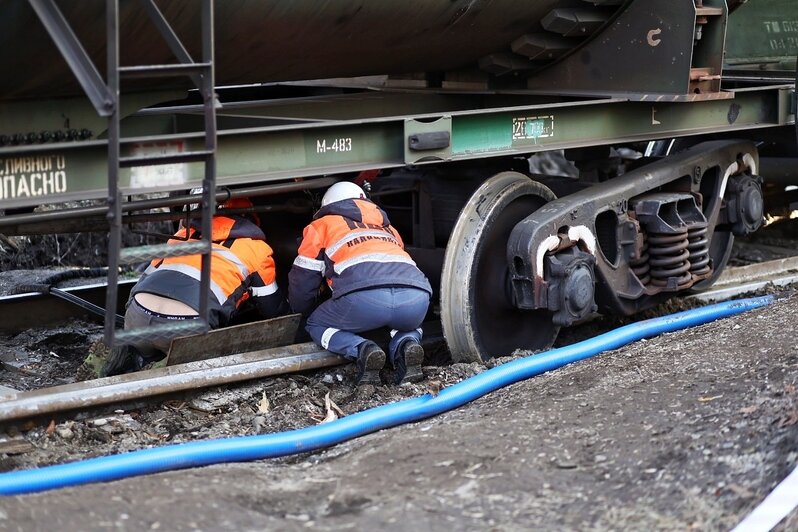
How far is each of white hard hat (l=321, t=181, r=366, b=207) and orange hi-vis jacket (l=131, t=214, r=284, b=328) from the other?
412mm

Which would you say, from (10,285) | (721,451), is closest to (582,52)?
(721,451)

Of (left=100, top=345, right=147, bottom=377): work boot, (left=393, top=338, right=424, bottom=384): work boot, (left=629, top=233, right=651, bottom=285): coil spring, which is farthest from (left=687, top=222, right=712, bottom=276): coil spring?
(left=100, top=345, right=147, bottom=377): work boot

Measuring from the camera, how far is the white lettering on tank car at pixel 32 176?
4332 millimetres

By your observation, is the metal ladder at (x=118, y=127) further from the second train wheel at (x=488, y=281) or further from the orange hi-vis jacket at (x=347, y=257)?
the second train wheel at (x=488, y=281)

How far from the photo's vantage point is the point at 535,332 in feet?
21.4

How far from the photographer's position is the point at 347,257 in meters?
5.69

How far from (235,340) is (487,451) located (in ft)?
5.87

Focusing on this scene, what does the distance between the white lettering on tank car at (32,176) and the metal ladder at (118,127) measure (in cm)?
27

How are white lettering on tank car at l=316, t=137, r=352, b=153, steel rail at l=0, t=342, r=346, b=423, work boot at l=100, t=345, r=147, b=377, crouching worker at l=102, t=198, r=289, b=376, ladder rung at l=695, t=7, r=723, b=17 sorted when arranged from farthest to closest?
ladder rung at l=695, t=7, r=723, b=17
work boot at l=100, t=345, r=147, b=377
crouching worker at l=102, t=198, r=289, b=376
white lettering on tank car at l=316, t=137, r=352, b=153
steel rail at l=0, t=342, r=346, b=423

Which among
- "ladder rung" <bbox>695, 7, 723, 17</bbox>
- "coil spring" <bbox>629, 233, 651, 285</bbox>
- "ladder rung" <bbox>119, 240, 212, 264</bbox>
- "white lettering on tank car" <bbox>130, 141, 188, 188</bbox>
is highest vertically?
"ladder rung" <bbox>695, 7, 723, 17</bbox>

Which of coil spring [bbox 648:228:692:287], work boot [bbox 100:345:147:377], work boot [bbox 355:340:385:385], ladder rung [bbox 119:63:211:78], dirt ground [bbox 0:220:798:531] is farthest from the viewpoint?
coil spring [bbox 648:228:692:287]

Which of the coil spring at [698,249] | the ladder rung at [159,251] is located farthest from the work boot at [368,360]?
the coil spring at [698,249]

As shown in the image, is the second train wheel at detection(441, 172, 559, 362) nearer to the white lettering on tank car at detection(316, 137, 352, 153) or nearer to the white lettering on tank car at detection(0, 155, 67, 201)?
the white lettering on tank car at detection(316, 137, 352, 153)

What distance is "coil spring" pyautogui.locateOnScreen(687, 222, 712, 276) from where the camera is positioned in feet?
22.4
